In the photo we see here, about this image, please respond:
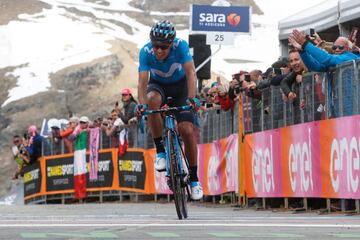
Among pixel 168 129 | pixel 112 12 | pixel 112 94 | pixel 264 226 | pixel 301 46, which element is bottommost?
pixel 264 226

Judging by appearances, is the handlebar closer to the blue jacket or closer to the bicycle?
the bicycle

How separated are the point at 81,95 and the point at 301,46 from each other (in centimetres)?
4811

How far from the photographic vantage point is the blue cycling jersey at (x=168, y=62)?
12945 millimetres

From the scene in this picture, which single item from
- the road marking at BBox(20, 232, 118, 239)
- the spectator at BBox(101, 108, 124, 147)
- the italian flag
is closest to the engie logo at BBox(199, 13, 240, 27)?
the spectator at BBox(101, 108, 124, 147)

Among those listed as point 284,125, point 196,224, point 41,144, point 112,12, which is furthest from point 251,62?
point 196,224

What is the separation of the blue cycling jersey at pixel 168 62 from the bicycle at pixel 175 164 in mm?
390

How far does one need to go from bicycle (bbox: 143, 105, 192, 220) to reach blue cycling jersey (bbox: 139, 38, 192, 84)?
1.28 ft

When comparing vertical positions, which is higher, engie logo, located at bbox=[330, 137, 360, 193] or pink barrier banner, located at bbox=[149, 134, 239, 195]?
pink barrier banner, located at bbox=[149, 134, 239, 195]

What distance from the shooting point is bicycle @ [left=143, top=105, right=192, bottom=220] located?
12648 mm

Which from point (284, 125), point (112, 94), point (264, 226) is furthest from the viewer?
point (112, 94)

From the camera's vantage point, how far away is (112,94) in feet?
197

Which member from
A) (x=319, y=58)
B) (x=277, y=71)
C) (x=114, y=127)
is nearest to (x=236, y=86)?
(x=277, y=71)

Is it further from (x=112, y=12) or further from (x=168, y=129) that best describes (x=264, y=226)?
(x=112, y=12)

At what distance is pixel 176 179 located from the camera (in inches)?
500
